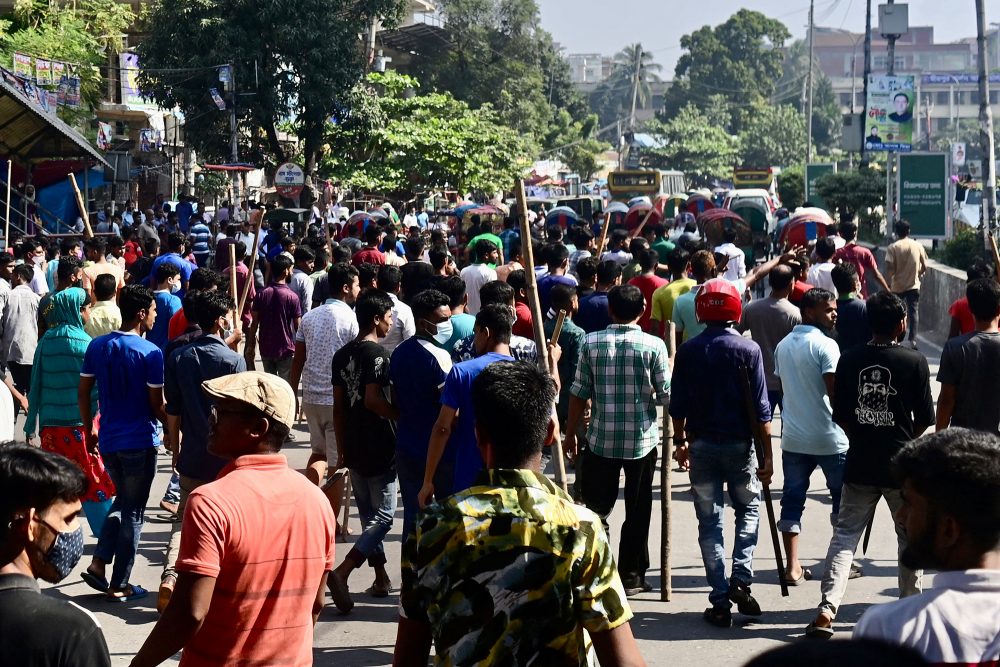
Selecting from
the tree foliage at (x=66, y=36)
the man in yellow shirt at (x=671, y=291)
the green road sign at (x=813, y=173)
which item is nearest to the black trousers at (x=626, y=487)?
the man in yellow shirt at (x=671, y=291)

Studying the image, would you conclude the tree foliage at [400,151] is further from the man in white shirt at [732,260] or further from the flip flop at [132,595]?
the flip flop at [132,595]

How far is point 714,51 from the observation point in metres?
118

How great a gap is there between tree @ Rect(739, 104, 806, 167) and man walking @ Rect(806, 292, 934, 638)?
10656cm

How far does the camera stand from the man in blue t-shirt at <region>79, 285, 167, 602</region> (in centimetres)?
739

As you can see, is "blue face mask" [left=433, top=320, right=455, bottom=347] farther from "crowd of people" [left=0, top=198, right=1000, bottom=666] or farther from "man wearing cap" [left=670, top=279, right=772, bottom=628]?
"man wearing cap" [left=670, top=279, right=772, bottom=628]

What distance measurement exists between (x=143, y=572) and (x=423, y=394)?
96.8 inches

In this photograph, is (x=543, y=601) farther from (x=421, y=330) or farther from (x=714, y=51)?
(x=714, y=51)

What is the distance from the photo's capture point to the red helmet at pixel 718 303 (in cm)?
697

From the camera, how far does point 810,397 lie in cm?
743

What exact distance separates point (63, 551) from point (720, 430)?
14.3 feet

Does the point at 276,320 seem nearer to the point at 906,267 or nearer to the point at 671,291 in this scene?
the point at 671,291

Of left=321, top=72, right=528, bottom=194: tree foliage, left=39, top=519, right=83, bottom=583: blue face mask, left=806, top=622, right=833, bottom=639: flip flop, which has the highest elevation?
left=321, top=72, right=528, bottom=194: tree foliage

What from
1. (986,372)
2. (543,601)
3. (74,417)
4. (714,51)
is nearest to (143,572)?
(74,417)

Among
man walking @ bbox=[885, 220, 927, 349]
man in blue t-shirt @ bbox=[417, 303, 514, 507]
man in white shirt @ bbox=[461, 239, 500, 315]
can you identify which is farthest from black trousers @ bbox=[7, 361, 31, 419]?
man walking @ bbox=[885, 220, 927, 349]
